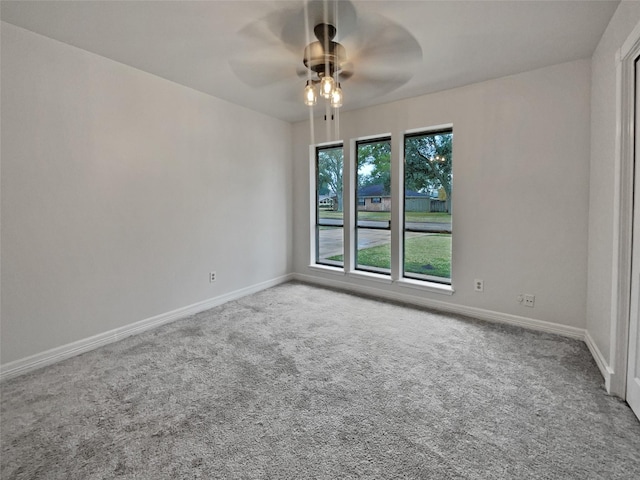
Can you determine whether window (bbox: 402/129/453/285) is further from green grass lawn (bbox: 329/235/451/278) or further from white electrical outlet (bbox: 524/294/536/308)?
white electrical outlet (bbox: 524/294/536/308)

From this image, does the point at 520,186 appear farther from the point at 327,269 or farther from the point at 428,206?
the point at 327,269

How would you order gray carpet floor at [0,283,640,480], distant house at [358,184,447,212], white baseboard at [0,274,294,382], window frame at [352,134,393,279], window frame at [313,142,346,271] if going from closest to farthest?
gray carpet floor at [0,283,640,480], white baseboard at [0,274,294,382], distant house at [358,184,447,212], window frame at [352,134,393,279], window frame at [313,142,346,271]

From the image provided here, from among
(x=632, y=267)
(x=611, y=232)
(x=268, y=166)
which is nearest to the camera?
(x=632, y=267)

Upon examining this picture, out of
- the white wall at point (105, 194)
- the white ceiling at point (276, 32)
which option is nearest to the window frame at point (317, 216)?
the white wall at point (105, 194)

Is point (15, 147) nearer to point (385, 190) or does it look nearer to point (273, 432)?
point (273, 432)

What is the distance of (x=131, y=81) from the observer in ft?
9.44

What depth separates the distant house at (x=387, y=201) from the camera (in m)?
3.82

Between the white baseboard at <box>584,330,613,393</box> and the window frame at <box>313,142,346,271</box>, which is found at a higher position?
the window frame at <box>313,142,346,271</box>

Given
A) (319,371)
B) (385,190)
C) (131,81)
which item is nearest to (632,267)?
(319,371)

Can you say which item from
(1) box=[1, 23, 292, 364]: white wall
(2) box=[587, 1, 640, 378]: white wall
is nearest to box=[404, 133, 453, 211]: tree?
(2) box=[587, 1, 640, 378]: white wall

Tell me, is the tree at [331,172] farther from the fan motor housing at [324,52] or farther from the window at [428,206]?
the fan motor housing at [324,52]

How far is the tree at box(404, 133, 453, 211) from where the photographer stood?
3.68m

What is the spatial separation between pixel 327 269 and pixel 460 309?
1910 mm

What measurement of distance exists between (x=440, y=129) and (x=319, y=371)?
3.02 meters
